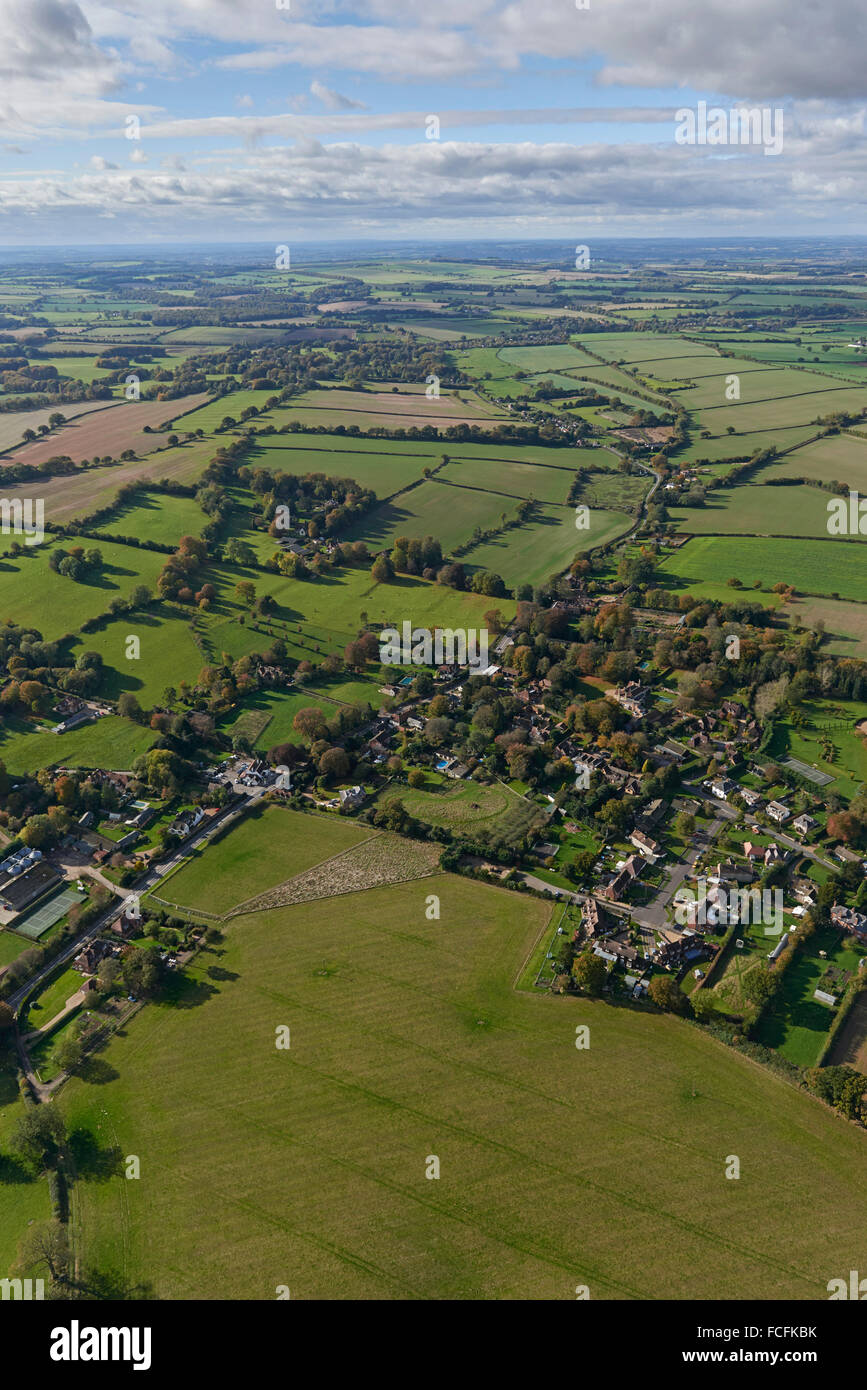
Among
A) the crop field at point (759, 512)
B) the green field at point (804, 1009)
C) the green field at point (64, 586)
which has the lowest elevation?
the green field at point (804, 1009)

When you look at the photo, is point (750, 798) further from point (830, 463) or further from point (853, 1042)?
point (830, 463)

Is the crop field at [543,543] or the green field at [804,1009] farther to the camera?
the crop field at [543,543]

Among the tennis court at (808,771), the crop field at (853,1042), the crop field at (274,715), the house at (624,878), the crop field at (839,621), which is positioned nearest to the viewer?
the crop field at (853,1042)

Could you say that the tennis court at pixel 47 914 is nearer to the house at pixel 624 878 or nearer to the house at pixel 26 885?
Result: the house at pixel 26 885

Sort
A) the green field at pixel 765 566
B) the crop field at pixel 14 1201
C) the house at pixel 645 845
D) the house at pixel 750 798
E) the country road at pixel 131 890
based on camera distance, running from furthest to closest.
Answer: the green field at pixel 765 566, the house at pixel 750 798, the house at pixel 645 845, the country road at pixel 131 890, the crop field at pixel 14 1201

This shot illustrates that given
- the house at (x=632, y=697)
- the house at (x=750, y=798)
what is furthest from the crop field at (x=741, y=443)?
the house at (x=750, y=798)

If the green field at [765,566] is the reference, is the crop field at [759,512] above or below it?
above

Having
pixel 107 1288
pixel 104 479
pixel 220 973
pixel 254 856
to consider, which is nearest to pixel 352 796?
pixel 254 856
